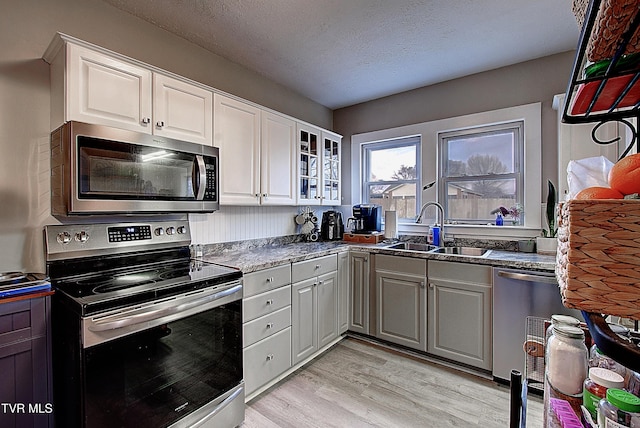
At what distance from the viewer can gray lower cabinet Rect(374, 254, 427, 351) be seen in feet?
8.40

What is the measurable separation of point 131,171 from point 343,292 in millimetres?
1991

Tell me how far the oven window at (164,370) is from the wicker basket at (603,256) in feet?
5.20

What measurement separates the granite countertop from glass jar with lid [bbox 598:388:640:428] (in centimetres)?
171

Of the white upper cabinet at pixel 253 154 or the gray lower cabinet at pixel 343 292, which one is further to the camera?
the gray lower cabinet at pixel 343 292

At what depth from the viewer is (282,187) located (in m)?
2.75

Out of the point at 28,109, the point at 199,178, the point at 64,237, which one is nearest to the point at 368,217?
the point at 199,178

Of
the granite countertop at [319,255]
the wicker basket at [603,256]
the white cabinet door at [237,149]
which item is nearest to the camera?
the wicker basket at [603,256]

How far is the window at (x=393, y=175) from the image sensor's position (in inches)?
134

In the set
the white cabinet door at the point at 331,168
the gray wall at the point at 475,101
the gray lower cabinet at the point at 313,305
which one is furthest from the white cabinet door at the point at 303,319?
the gray wall at the point at 475,101

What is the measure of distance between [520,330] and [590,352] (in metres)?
1.76

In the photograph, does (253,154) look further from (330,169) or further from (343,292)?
(343,292)

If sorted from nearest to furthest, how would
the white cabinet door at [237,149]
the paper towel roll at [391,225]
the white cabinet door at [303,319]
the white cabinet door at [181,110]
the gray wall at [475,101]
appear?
the white cabinet door at [181,110] < the white cabinet door at [237,149] < the white cabinet door at [303,319] < the gray wall at [475,101] < the paper towel roll at [391,225]

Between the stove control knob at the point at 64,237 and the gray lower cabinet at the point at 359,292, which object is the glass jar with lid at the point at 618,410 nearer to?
the stove control knob at the point at 64,237

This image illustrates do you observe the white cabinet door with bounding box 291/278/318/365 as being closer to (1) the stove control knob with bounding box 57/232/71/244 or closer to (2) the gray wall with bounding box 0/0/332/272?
(1) the stove control knob with bounding box 57/232/71/244
